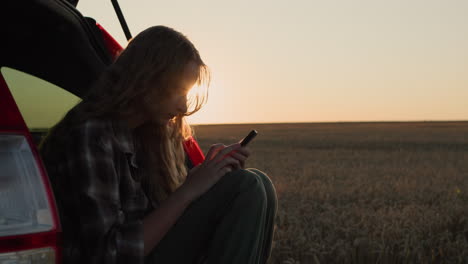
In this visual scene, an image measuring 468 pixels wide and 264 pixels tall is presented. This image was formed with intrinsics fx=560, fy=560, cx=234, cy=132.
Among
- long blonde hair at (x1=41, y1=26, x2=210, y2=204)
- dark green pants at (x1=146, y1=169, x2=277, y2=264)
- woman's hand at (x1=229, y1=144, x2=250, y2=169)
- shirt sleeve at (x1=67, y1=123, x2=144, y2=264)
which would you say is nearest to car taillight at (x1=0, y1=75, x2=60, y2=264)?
shirt sleeve at (x1=67, y1=123, x2=144, y2=264)

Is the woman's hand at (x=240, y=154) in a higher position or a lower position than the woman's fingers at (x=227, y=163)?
higher

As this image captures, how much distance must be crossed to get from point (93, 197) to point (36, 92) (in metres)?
1.04

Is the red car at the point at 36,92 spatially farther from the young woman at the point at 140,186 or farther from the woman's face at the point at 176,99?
the woman's face at the point at 176,99

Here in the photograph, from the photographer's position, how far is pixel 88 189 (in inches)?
58.4

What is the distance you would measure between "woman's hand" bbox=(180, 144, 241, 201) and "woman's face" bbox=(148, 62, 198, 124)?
0.20 meters

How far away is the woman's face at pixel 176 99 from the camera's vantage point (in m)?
1.88

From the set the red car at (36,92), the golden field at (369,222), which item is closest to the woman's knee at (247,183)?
the red car at (36,92)

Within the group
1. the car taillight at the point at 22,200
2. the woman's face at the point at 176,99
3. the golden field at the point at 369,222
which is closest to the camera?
the car taillight at the point at 22,200

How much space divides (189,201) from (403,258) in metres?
3.14

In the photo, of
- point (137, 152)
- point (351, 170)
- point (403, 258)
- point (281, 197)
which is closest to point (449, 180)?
point (351, 170)

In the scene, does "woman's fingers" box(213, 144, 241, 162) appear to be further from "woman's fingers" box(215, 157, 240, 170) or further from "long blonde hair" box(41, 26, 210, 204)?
"long blonde hair" box(41, 26, 210, 204)

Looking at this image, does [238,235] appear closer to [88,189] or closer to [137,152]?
[88,189]

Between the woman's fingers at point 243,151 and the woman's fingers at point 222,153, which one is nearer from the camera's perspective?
the woman's fingers at point 222,153

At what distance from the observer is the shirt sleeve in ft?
4.80
